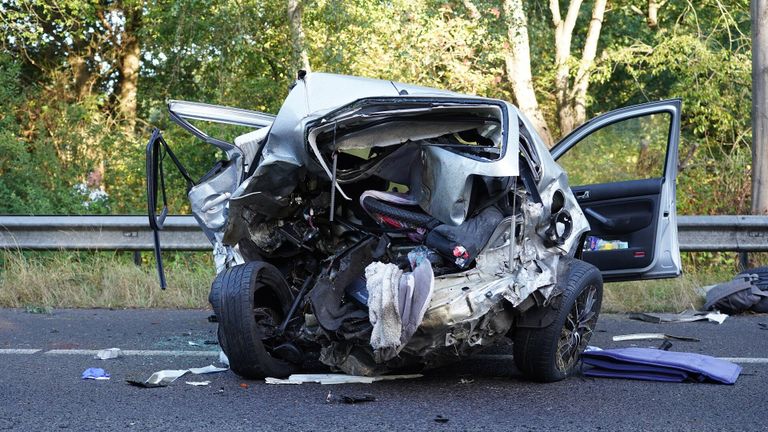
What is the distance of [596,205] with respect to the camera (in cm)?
745

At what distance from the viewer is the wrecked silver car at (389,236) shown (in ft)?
16.2

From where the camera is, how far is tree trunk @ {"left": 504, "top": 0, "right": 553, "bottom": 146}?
53.3 feet

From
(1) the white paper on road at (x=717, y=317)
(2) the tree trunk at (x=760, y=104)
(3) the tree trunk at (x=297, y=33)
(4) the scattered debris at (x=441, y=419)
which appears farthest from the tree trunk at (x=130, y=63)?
(4) the scattered debris at (x=441, y=419)

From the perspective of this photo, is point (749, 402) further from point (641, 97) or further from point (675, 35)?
point (641, 97)

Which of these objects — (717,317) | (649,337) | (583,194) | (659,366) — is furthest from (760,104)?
(659,366)

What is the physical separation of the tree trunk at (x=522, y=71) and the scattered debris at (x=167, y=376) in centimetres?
1157

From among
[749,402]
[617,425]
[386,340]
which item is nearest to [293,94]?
[386,340]

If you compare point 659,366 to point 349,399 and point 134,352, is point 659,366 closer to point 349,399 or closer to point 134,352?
point 349,399

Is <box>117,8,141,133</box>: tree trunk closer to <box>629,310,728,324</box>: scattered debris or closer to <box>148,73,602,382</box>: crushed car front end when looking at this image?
Result: <box>629,310,728,324</box>: scattered debris

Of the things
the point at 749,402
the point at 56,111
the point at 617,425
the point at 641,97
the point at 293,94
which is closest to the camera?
the point at 617,425

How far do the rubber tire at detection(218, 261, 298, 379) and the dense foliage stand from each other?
25.1 feet

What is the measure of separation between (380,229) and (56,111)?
1110cm

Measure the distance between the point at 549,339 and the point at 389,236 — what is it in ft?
3.58

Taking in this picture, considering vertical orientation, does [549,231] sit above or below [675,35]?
below
